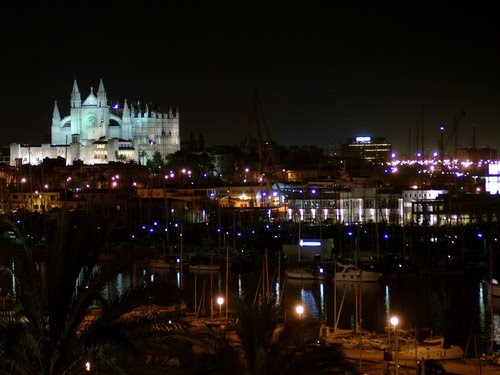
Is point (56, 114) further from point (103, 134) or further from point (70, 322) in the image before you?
point (70, 322)

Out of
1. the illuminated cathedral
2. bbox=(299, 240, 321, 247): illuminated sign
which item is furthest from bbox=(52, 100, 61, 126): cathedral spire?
bbox=(299, 240, 321, 247): illuminated sign

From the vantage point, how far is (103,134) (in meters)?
77.0

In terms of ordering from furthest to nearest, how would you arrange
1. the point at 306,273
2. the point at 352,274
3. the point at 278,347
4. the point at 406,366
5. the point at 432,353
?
the point at 306,273
the point at 352,274
the point at 432,353
the point at 406,366
the point at 278,347

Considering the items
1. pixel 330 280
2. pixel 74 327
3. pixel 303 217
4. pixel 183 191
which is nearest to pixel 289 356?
pixel 74 327

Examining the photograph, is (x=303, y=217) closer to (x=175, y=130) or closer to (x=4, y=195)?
(x=4, y=195)

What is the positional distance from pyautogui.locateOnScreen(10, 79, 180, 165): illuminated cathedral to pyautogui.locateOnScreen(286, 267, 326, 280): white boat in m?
46.4

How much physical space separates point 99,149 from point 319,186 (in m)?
24.3

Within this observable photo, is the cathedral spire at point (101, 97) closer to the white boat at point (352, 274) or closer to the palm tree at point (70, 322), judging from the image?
the white boat at point (352, 274)

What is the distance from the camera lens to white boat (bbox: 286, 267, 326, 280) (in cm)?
2819

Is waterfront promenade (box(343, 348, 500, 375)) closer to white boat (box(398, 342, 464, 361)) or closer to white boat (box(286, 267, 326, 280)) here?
white boat (box(398, 342, 464, 361))

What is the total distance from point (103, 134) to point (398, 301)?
56.9m

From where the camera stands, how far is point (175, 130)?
82.6 metres

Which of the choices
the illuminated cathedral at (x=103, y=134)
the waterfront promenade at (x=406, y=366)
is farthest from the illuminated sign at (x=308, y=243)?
the illuminated cathedral at (x=103, y=134)


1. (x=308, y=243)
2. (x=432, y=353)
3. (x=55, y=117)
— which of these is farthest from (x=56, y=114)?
(x=432, y=353)
